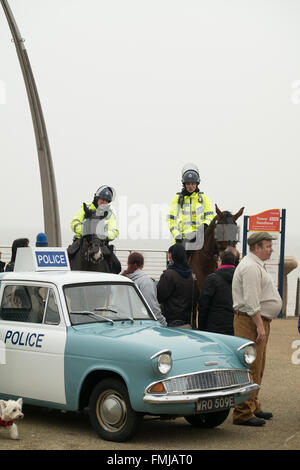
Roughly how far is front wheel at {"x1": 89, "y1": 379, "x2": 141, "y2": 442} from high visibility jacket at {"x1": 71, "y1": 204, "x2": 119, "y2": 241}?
20.0 ft

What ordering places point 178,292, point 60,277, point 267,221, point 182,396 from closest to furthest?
point 182,396, point 60,277, point 178,292, point 267,221

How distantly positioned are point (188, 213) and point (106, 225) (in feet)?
5.09

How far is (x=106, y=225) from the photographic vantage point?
14.8 metres

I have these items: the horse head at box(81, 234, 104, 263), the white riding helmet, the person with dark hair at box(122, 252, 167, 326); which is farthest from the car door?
the white riding helmet

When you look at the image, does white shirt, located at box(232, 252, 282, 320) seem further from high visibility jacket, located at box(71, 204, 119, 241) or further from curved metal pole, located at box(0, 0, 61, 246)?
curved metal pole, located at box(0, 0, 61, 246)

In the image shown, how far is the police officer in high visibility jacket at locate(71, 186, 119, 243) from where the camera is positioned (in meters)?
14.8

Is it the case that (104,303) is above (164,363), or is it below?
above

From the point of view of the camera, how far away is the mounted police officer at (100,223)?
14.6m

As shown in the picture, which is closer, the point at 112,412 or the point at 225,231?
the point at 112,412

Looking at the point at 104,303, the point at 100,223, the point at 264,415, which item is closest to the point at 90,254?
the point at 100,223

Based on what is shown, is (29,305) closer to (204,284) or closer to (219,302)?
(204,284)

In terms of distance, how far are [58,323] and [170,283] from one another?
2.40m
